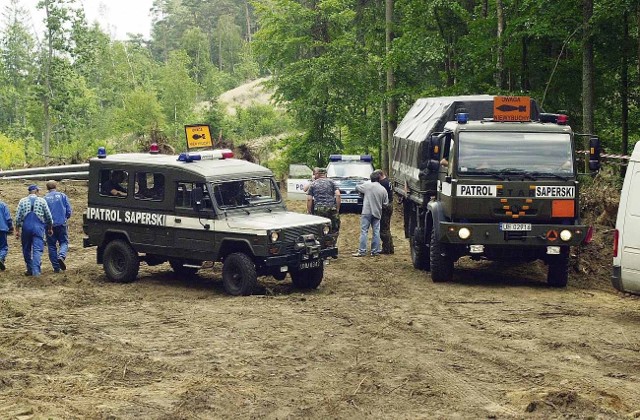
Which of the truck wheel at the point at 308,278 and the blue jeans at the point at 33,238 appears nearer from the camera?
the truck wheel at the point at 308,278

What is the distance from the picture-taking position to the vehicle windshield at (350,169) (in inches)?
1347

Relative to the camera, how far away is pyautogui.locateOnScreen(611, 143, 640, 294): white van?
→ 12.9m

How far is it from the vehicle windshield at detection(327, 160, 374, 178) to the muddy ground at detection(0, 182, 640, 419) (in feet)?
53.4

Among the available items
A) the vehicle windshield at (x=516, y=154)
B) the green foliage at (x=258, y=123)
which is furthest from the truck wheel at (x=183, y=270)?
the green foliage at (x=258, y=123)

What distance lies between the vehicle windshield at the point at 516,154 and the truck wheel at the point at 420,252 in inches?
107

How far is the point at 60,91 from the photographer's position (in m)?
73.9

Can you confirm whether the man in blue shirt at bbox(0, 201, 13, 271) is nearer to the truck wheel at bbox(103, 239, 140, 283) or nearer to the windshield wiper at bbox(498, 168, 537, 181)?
the truck wheel at bbox(103, 239, 140, 283)

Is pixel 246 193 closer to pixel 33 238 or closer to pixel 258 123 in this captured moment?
pixel 33 238

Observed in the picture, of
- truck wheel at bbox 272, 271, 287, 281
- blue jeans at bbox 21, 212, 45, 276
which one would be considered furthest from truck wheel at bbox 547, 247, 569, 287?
blue jeans at bbox 21, 212, 45, 276

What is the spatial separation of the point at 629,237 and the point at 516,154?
357 centimetres

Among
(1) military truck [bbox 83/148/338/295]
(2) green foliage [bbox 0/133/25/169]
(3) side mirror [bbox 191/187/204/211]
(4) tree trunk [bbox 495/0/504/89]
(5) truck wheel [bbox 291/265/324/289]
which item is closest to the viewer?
(1) military truck [bbox 83/148/338/295]

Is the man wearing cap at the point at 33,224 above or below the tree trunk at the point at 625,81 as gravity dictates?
below

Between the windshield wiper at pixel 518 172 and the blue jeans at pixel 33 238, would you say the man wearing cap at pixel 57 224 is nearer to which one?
the blue jeans at pixel 33 238

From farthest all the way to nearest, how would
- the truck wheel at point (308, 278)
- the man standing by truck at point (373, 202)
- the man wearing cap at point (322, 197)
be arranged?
the man standing by truck at point (373, 202) < the man wearing cap at point (322, 197) < the truck wheel at point (308, 278)
